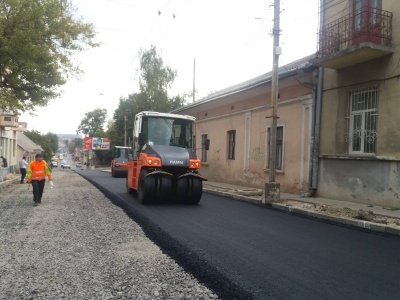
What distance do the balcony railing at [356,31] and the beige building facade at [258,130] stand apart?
1193 mm

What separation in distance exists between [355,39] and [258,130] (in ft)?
22.8

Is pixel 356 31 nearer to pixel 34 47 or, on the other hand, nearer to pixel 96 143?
pixel 34 47

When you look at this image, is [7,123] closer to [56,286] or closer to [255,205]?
[255,205]

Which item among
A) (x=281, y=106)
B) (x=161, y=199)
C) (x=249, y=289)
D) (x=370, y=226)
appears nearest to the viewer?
Result: (x=249, y=289)

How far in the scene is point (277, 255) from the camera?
18.8 feet

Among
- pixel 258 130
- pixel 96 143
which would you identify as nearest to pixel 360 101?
pixel 258 130

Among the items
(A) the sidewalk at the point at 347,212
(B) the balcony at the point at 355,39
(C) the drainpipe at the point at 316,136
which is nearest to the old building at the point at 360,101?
(B) the balcony at the point at 355,39

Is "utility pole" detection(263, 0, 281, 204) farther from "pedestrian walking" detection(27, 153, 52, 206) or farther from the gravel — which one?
"pedestrian walking" detection(27, 153, 52, 206)

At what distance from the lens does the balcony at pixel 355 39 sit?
1052cm

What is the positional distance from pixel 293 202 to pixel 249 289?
8.08 m

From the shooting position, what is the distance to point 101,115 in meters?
103

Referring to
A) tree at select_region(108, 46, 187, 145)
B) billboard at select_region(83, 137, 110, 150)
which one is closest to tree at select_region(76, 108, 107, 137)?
billboard at select_region(83, 137, 110, 150)

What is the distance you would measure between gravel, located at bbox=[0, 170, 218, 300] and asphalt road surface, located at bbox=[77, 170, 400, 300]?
32 cm

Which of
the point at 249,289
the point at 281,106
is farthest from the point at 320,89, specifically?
the point at 249,289
